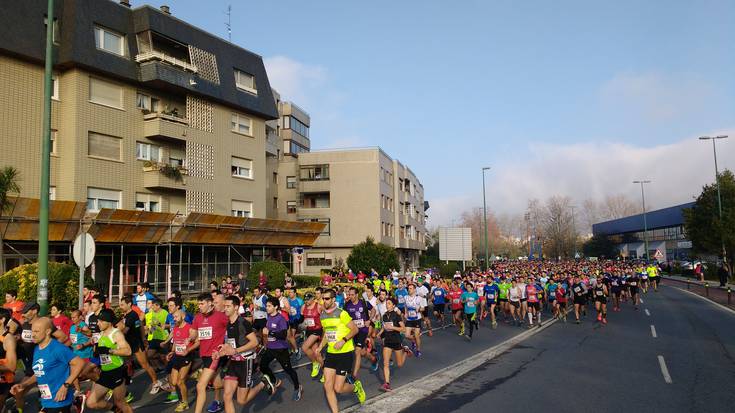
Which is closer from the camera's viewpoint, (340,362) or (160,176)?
(340,362)

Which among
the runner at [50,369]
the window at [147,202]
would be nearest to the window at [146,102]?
the window at [147,202]

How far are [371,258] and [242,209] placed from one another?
1066 cm

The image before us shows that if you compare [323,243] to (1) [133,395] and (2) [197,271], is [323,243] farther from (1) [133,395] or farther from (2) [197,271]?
(1) [133,395]

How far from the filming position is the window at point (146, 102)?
27.4 metres

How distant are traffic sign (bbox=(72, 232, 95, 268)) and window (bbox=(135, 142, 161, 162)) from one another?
58.0ft

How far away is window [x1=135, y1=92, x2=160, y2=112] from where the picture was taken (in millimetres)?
27409

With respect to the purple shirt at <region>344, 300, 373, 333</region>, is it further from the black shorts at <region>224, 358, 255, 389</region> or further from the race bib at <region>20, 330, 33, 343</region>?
the race bib at <region>20, 330, 33, 343</region>

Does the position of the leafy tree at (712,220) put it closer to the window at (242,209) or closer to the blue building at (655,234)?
the blue building at (655,234)

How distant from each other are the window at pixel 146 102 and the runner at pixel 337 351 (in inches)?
907

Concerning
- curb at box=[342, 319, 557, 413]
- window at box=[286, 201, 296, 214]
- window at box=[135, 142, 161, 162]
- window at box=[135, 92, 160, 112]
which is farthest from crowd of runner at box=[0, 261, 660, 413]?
window at box=[286, 201, 296, 214]

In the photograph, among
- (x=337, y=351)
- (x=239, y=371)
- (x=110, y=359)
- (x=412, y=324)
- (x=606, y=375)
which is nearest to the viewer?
(x=110, y=359)

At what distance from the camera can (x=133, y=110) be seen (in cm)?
2680

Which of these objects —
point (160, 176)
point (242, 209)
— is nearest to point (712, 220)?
point (242, 209)

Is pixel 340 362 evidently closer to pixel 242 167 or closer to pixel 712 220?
pixel 242 167
